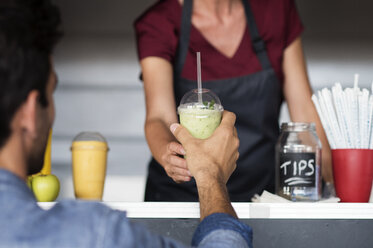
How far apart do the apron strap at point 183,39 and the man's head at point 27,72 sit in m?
1.08

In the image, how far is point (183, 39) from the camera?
1863 mm

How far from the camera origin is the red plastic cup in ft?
4.31

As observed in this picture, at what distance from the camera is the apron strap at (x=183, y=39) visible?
186cm

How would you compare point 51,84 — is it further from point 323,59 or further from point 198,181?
point 323,59

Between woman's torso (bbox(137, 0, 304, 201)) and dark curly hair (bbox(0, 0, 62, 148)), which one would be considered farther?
woman's torso (bbox(137, 0, 304, 201))

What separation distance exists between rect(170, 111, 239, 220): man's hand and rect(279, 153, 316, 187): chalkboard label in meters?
0.24

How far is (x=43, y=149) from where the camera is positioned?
80 cm

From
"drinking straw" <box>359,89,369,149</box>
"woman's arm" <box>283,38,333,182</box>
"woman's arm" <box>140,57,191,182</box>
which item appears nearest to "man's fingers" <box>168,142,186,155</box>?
"woman's arm" <box>140,57,191,182</box>

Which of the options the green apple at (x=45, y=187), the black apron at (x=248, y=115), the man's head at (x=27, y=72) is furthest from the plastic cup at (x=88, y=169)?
the man's head at (x=27, y=72)

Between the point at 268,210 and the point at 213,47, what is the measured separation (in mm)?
891

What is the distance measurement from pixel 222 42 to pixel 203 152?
3.10ft

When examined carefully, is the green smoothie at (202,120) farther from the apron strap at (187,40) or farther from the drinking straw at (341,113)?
the apron strap at (187,40)

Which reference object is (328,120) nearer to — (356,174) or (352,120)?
(352,120)

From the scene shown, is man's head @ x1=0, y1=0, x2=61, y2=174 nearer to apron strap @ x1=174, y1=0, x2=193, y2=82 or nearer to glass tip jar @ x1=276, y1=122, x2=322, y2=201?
glass tip jar @ x1=276, y1=122, x2=322, y2=201
